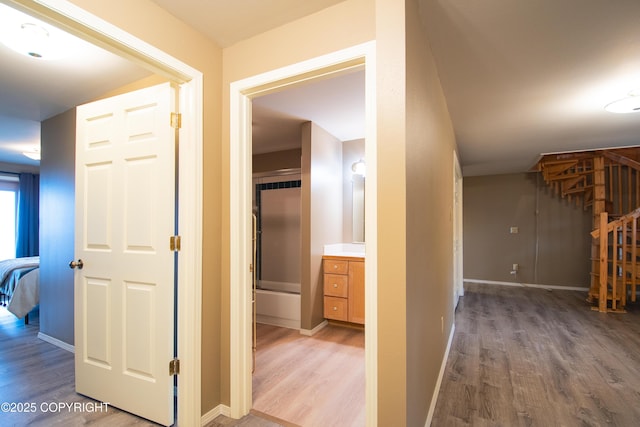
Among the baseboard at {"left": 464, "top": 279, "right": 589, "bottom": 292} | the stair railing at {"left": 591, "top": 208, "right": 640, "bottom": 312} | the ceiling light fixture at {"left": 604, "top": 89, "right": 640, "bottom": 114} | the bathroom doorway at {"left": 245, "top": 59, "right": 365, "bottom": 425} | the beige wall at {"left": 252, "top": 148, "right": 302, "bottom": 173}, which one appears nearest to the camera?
the bathroom doorway at {"left": 245, "top": 59, "right": 365, "bottom": 425}

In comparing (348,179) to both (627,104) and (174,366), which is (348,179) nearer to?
(627,104)

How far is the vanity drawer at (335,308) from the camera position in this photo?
11.0 feet

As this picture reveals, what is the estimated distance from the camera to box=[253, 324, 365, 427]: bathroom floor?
73.5 inches

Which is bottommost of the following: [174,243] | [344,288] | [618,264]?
[344,288]

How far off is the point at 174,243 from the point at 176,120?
0.73m

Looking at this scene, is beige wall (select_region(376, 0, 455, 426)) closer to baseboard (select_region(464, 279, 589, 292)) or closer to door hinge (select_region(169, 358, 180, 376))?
door hinge (select_region(169, 358, 180, 376))

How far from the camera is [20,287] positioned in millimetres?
3480

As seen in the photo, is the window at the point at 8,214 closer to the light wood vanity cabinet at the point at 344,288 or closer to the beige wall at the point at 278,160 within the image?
the beige wall at the point at 278,160

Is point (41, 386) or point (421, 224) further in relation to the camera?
point (41, 386)

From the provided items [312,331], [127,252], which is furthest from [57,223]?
[312,331]

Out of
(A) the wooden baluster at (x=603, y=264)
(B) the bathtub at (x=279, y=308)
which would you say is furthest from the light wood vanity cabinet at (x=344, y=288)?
(A) the wooden baluster at (x=603, y=264)

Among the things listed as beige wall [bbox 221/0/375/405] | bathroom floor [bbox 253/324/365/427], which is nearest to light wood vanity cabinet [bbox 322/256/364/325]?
bathroom floor [bbox 253/324/365/427]

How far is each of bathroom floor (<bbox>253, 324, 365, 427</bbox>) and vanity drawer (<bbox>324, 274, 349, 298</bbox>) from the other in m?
0.44

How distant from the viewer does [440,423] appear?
1785mm
